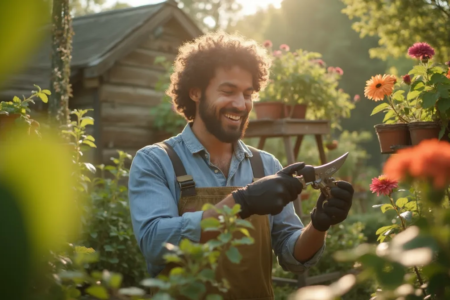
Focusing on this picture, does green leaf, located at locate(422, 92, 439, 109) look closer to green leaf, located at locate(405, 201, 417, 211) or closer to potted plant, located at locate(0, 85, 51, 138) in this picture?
green leaf, located at locate(405, 201, 417, 211)

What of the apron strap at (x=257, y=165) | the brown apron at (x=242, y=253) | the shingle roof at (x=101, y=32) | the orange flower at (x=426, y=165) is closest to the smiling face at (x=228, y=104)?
the apron strap at (x=257, y=165)

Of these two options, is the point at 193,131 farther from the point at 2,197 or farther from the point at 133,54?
the point at 133,54

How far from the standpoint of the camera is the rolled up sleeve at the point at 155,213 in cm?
202

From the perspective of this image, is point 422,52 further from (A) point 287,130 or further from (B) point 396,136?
(A) point 287,130

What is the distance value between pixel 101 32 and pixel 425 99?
786 cm

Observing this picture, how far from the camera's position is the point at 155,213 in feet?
7.04

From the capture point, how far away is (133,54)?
8.23m

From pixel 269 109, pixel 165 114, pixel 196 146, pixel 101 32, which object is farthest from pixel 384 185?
pixel 101 32

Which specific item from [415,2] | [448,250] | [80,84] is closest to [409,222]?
[448,250]

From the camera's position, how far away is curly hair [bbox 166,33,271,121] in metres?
2.68

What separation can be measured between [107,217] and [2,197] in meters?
3.97

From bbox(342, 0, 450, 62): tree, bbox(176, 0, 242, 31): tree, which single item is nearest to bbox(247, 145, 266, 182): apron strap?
bbox(342, 0, 450, 62): tree

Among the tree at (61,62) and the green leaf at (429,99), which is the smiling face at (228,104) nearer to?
Answer: the green leaf at (429,99)

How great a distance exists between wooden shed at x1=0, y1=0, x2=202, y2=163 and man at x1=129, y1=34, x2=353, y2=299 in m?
4.89
